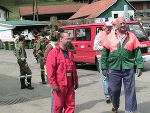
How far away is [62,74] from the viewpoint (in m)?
5.89

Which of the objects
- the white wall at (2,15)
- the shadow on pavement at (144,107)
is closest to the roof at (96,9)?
the white wall at (2,15)

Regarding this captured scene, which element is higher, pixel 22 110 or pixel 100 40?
pixel 100 40

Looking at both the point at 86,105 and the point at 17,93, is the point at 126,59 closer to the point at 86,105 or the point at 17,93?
the point at 86,105

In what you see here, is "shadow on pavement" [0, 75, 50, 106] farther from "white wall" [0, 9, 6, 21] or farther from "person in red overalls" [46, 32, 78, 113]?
"white wall" [0, 9, 6, 21]

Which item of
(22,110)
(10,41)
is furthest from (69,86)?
(10,41)

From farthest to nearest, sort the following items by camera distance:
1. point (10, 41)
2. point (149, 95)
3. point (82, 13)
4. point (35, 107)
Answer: point (82, 13) < point (10, 41) < point (149, 95) < point (35, 107)

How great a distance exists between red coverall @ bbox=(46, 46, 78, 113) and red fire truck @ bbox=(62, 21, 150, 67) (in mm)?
8746

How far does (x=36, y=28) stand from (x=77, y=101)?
35.2 m

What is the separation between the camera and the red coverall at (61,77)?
588 cm

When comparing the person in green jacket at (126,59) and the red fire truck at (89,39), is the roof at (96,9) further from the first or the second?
the person in green jacket at (126,59)

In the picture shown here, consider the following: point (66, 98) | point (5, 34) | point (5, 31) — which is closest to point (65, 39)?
point (66, 98)

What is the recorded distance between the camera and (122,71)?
680 centimetres

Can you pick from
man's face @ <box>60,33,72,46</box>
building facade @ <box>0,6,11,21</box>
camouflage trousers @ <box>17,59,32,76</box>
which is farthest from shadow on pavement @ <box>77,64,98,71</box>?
building facade @ <box>0,6,11,21</box>

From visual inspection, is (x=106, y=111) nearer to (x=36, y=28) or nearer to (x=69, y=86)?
(x=69, y=86)
